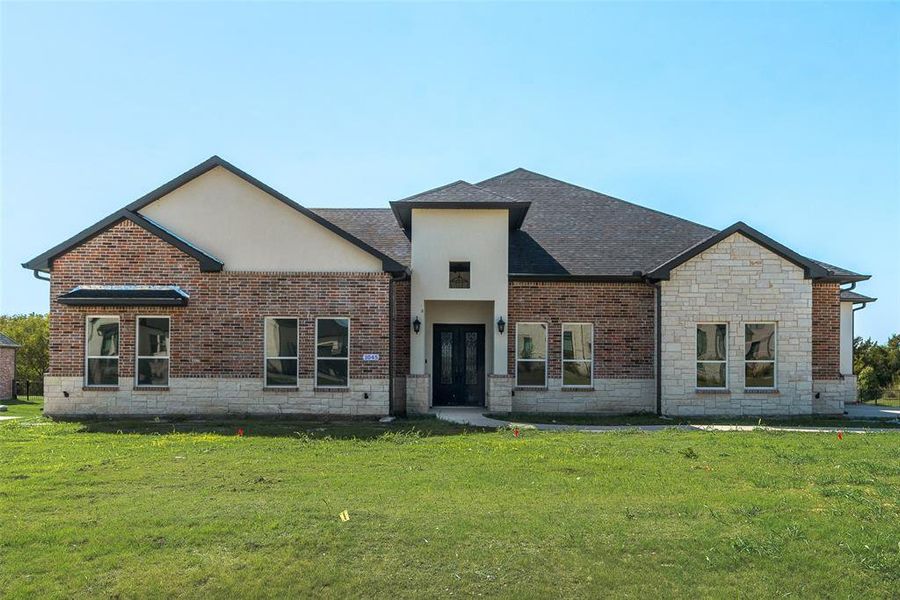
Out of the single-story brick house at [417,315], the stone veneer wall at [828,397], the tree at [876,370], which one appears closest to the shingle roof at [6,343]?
the single-story brick house at [417,315]

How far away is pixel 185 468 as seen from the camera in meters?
9.90

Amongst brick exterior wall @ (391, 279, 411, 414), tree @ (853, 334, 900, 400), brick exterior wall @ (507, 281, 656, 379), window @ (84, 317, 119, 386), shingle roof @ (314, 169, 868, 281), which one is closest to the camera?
window @ (84, 317, 119, 386)

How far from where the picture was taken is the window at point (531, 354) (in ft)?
60.5

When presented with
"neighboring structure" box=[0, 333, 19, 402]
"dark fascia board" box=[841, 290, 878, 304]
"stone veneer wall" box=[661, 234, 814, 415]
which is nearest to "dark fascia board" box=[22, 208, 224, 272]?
"stone veneer wall" box=[661, 234, 814, 415]

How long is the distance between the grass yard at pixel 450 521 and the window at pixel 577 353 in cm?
664

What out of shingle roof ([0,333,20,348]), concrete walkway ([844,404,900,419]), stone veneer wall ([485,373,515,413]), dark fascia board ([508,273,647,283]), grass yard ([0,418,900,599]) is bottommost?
concrete walkway ([844,404,900,419])

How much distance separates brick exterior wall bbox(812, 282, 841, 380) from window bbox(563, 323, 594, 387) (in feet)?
18.9

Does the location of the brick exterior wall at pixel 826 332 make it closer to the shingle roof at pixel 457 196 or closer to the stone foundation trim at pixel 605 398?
the stone foundation trim at pixel 605 398

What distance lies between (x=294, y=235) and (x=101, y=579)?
1153 cm

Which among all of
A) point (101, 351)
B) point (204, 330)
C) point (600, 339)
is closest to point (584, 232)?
point (600, 339)

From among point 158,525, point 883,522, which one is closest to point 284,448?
point 158,525

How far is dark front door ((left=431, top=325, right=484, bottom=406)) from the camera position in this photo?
19.3 m

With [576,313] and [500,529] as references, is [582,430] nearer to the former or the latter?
[576,313]

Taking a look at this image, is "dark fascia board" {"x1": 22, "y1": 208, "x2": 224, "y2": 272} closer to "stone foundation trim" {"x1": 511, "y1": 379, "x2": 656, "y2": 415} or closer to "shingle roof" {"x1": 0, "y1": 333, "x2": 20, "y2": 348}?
"stone foundation trim" {"x1": 511, "y1": 379, "x2": 656, "y2": 415}
